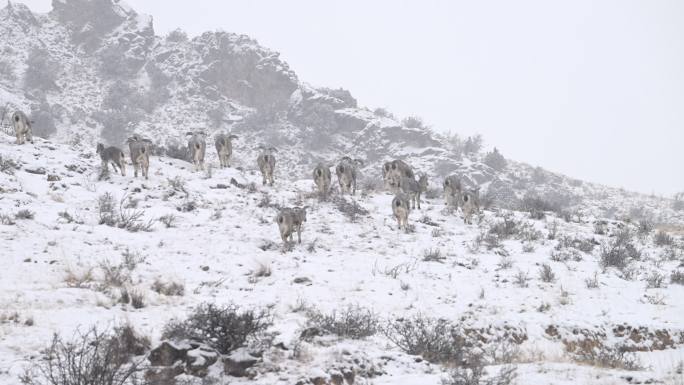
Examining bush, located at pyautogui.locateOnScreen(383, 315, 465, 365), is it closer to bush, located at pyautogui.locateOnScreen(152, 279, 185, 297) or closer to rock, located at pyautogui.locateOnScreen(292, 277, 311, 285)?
rock, located at pyautogui.locateOnScreen(292, 277, 311, 285)

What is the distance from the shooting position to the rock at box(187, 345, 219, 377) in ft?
18.3

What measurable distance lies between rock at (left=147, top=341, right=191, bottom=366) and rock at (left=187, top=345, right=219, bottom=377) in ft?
0.28

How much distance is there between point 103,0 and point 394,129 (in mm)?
37850

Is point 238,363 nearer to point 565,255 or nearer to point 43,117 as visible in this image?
point 565,255

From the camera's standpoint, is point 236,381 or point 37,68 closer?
point 236,381

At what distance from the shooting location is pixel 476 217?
18.6m

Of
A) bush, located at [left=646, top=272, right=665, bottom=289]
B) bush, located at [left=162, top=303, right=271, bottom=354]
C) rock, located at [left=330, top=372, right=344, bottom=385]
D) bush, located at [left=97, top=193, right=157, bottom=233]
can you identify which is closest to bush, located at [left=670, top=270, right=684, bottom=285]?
bush, located at [left=646, top=272, right=665, bottom=289]

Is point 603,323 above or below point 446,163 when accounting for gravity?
below

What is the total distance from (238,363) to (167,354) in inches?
31.2

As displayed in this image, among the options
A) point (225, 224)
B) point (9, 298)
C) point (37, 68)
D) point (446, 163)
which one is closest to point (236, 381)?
point (9, 298)

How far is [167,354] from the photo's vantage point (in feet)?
18.5

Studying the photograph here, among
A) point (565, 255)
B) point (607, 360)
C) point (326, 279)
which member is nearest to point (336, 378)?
point (607, 360)

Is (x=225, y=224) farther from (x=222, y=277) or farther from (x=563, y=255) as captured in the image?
(x=563, y=255)

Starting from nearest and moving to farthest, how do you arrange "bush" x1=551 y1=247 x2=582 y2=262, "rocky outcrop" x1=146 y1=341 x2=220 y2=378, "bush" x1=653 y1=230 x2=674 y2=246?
"rocky outcrop" x1=146 y1=341 x2=220 y2=378 < "bush" x1=551 y1=247 x2=582 y2=262 < "bush" x1=653 y1=230 x2=674 y2=246
